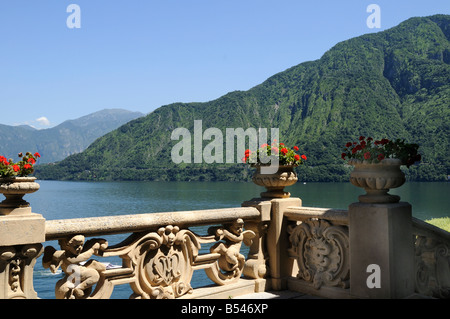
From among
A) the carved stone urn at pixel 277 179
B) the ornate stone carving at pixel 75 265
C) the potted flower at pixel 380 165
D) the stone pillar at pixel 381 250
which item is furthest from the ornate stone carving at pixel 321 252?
the ornate stone carving at pixel 75 265

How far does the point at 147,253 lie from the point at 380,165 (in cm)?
263

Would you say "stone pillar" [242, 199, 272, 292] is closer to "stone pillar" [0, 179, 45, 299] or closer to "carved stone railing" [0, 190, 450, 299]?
"carved stone railing" [0, 190, 450, 299]

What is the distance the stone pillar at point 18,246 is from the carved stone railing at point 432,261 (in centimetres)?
389

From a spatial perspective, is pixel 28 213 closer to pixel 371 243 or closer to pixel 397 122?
pixel 371 243

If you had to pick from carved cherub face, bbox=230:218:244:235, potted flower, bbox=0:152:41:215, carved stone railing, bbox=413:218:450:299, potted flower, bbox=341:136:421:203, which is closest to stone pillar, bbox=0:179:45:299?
potted flower, bbox=0:152:41:215

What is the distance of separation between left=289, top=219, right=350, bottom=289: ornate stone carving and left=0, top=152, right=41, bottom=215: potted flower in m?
3.30

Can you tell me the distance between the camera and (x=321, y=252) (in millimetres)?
5574

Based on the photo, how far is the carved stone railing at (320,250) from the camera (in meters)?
5.34

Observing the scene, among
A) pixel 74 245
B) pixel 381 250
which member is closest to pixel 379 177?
pixel 381 250

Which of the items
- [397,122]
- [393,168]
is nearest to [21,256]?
[393,168]

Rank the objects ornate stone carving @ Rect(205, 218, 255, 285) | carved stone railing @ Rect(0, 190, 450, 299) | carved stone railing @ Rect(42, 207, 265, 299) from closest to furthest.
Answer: carved stone railing @ Rect(0, 190, 450, 299) < carved stone railing @ Rect(42, 207, 265, 299) < ornate stone carving @ Rect(205, 218, 255, 285)

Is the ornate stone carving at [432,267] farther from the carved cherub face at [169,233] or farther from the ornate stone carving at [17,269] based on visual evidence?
the ornate stone carving at [17,269]

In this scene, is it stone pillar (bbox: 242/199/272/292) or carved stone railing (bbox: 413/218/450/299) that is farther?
stone pillar (bbox: 242/199/272/292)

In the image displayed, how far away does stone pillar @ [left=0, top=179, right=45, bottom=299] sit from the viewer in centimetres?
382
